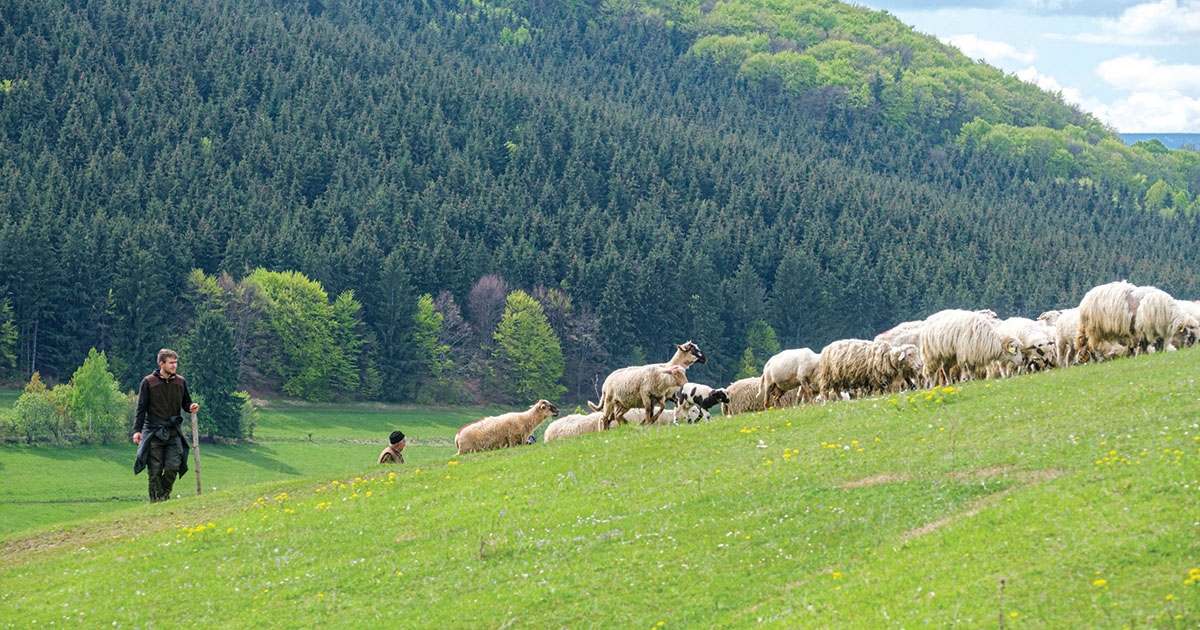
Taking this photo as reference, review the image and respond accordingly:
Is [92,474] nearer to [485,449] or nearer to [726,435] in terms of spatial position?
[485,449]

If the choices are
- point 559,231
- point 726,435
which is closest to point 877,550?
point 726,435

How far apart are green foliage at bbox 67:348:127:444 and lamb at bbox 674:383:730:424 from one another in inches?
2113

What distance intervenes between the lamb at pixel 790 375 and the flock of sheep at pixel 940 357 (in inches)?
1.5

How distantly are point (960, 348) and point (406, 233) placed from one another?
118m

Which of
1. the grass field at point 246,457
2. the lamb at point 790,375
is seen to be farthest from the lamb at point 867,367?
the grass field at point 246,457

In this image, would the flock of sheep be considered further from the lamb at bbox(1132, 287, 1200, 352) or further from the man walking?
the man walking

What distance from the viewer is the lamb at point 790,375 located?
3688 cm

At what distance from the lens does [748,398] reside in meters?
41.3

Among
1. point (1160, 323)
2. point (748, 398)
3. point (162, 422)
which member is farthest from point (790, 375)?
point (162, 422)

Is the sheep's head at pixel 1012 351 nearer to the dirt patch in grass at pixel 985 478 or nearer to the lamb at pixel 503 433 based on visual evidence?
the lamb at pixel 503 433

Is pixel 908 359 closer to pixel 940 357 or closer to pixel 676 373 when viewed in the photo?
pixel 940 357

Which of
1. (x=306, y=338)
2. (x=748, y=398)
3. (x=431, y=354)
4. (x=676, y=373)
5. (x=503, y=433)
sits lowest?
(x=503, y=433)

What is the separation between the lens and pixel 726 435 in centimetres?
2725

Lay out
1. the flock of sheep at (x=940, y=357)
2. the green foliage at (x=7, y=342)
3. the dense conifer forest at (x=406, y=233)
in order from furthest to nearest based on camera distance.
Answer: the dense conifer forest at (x=406, y=233)
the green foliage at (x=7, y=342)
the flock of sheep at (x=940, y=357)
